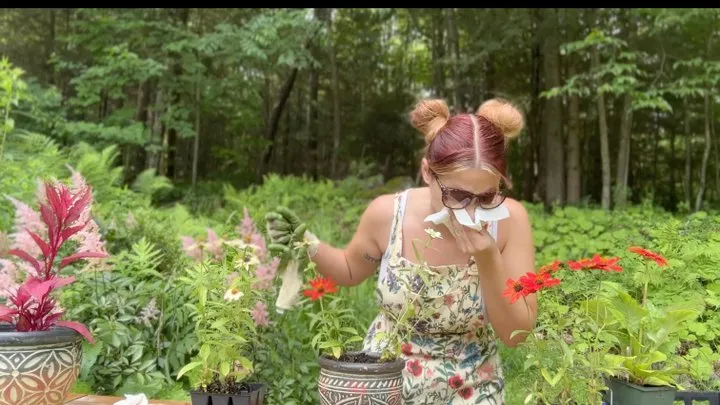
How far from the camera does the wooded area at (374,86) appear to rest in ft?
30.2

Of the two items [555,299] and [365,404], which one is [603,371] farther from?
[365,404]

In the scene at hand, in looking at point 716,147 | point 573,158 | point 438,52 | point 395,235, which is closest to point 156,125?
point 438,52

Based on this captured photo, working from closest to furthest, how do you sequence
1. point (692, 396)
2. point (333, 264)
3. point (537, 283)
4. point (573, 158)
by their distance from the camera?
point (537, 283) → point (692, 396) → point (333, 264) → point (573, 158)

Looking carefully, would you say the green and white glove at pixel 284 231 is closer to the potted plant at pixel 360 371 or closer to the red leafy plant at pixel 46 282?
the potted plant at pixel 360 371

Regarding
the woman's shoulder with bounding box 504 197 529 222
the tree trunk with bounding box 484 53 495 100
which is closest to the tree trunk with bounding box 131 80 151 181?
the tree trunk with bounding box 484 53 495 100

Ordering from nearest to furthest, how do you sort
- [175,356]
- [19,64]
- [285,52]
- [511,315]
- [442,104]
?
[511,315] < [442,104] < [175,356] < [285,52] < [19,64]

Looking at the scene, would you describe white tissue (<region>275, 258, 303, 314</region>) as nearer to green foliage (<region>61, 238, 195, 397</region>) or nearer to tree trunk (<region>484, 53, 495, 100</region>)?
green foliage (<region>61, 238, 195, 397</region>)

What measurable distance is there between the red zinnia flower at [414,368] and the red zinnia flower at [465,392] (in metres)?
0.10

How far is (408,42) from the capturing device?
49.7ft

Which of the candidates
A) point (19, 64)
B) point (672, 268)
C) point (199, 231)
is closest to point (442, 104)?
point (672, 268)

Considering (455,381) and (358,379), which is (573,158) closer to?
(455,381)

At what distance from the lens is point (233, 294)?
1.09m

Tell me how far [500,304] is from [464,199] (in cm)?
27

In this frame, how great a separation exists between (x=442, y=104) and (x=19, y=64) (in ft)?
43.2
